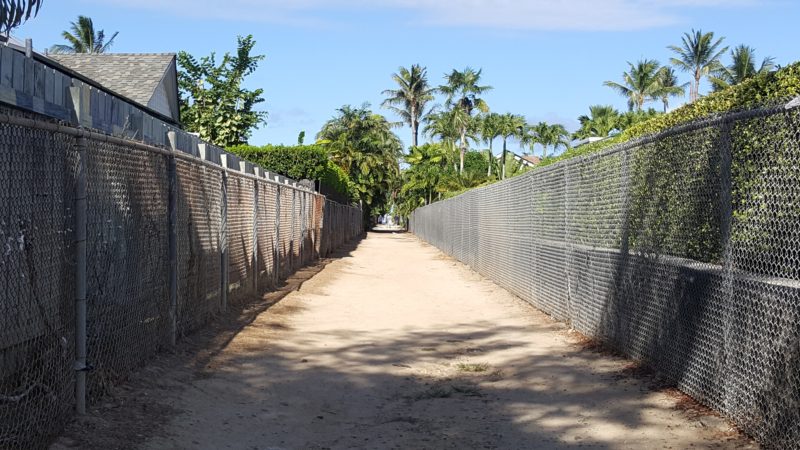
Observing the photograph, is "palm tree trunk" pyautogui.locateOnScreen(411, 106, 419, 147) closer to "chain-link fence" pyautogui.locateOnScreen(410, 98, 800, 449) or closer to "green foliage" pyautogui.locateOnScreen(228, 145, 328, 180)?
"green foliage" pyautogui.locateOnScreen(228, 145, 328, 180)

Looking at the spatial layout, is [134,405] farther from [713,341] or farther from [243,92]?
[243,92]

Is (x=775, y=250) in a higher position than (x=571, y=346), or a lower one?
higher

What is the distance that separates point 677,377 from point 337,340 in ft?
13.5

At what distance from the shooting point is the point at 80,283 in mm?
5176

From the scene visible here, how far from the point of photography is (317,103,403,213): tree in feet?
212

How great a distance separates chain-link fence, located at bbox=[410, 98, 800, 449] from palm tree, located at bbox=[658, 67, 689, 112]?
7814cm

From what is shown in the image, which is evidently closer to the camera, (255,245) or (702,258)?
(702,258)

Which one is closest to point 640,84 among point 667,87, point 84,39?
point 667,87

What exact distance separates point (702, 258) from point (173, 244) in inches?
179

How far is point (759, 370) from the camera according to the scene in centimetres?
496

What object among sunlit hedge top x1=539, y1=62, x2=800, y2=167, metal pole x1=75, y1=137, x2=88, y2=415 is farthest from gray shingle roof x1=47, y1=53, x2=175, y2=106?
metal pole x1=75, y1=137, x2=88, y2=415

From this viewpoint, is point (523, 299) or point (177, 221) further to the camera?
point (523, 299)

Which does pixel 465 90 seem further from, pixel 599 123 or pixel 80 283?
pixel 80 283

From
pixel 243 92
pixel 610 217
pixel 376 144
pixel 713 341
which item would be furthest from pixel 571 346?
pixel 376 144
